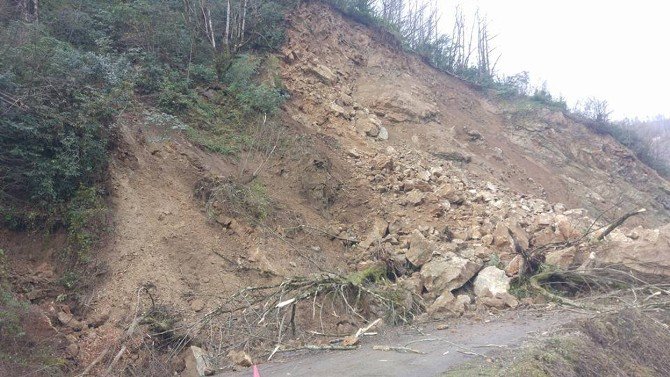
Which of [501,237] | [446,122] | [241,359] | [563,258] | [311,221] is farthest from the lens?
[446,122]

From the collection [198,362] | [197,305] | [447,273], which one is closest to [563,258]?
[447,273]

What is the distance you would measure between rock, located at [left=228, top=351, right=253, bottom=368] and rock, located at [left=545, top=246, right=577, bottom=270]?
21.6 feet

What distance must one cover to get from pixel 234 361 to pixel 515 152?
15.4m

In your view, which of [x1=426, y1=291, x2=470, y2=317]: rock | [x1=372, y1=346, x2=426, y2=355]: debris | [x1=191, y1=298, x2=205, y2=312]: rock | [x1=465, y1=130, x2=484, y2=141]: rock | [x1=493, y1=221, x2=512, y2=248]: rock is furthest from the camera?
[x1=465, y1=130, x2=484, y2=141]: rock

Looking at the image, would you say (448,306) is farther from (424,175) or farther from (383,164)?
(383,164)

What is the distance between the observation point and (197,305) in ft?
26.6

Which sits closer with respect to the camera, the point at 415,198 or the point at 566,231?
the point at 566,231

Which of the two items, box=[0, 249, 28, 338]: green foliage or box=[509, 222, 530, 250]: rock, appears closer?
box=[0, 249, 28, 338]: green foliage

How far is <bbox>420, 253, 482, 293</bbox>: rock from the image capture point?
9492mm

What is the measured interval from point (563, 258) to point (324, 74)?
889 centimetres

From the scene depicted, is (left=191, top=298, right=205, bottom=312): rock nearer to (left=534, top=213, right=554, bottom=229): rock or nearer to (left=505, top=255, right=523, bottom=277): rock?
(left=505, top=255, right=523, bottom=277): rock

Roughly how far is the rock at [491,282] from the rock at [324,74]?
8179 mm

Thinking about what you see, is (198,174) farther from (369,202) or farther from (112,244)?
(369,202)

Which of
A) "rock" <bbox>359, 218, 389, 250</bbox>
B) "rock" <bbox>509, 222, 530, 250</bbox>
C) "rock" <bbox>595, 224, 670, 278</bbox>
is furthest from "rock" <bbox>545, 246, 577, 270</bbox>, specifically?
"rock" <bbox>359, 218, 389, 250</bbox>
